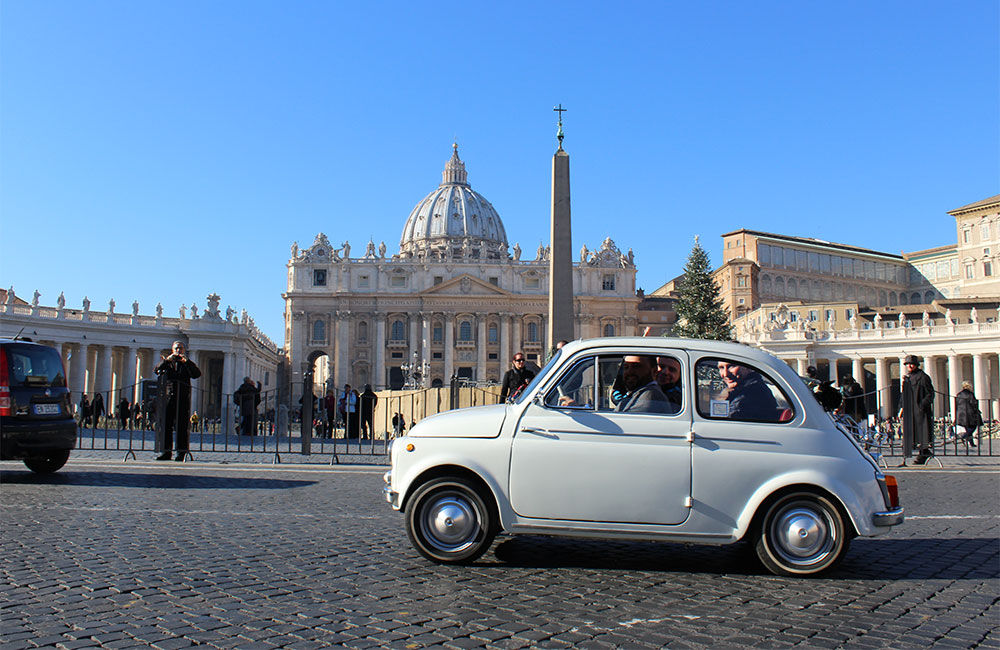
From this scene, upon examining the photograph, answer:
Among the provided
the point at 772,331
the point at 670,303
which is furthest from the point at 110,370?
the point at 670,303

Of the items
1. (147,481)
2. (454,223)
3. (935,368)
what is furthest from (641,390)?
(454,223)

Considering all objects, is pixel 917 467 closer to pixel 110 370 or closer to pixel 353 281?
pixel 110 370

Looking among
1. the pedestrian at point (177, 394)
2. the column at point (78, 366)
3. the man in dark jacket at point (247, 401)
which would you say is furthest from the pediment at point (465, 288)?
the pedestrian at point (177, 394)

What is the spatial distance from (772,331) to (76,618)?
183 ft

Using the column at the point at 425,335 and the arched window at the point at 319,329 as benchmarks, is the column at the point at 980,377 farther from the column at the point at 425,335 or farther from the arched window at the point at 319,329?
the arched window at the point at 319,329

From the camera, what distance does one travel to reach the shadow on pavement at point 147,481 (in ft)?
30.0

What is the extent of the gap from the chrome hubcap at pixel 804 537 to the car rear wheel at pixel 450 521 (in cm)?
171

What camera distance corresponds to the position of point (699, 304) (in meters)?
36.9

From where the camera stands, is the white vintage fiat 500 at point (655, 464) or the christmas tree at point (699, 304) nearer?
the white vintage fiat 500 at point (655, 464)

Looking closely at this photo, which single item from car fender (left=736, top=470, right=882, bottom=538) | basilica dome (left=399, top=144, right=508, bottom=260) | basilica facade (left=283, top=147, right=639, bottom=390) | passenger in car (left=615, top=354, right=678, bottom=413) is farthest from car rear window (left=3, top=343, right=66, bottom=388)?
basilica dome (left=399, top=144, right=508, bottom=260)

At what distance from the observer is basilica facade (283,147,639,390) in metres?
79.7

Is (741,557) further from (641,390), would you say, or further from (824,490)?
(641,390)

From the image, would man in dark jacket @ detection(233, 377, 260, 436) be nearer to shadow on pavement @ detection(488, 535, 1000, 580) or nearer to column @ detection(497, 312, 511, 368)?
shadow on pavement @ detection(488, 535, 1000, 580)

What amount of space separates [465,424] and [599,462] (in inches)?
34.1
